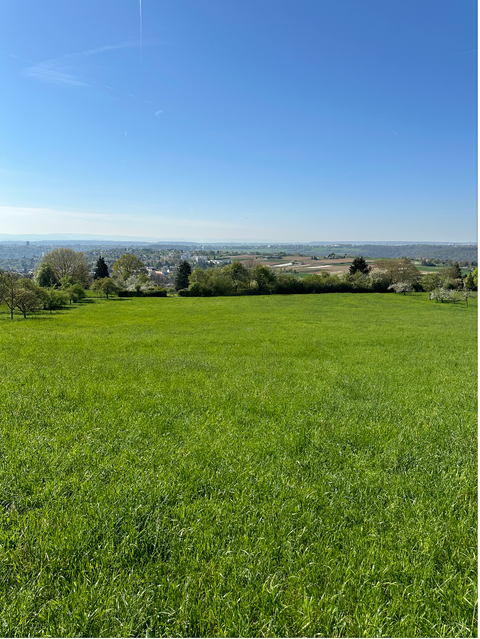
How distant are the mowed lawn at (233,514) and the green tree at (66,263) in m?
88.2

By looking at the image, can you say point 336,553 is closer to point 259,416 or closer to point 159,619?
point 159,619

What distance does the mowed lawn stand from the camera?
234cm

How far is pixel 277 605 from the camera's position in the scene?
2.40 metres

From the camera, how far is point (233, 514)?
10.8 feet

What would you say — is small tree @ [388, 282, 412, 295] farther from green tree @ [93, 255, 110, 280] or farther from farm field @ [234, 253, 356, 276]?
green tree @ [93, 255, 110, 280]

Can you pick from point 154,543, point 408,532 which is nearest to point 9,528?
point 154,543

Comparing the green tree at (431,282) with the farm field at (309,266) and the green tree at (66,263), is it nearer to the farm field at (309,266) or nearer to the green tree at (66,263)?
the farm field at (309,266)

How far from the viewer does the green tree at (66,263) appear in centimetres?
8350

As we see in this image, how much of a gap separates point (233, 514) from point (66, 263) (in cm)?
9625

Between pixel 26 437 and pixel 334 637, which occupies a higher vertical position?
pixel 26 437

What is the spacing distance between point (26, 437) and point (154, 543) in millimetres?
2996

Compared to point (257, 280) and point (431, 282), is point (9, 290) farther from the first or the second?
point (431, 282)

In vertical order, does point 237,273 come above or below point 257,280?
above

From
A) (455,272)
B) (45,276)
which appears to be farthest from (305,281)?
(45,276)
